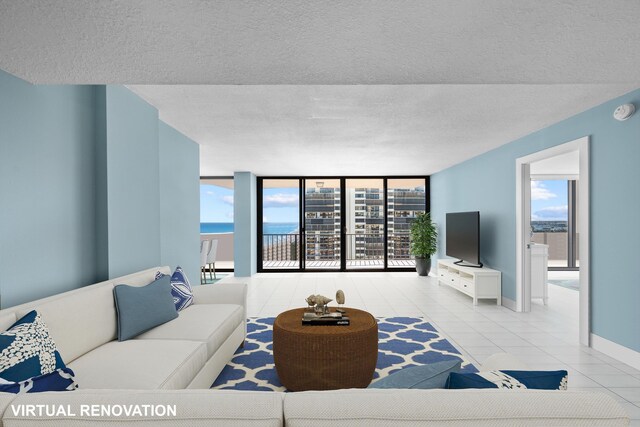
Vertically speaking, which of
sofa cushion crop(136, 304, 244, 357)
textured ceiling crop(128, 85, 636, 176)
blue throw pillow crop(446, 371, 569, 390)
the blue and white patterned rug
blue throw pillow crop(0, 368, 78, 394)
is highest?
textured ceiling crop(128, 85, 636, 176)

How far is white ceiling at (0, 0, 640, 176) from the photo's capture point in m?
1.64

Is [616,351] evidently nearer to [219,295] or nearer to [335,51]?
[335,51]

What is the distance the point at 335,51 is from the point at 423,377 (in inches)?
69.2

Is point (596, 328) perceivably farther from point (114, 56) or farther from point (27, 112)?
point (27, 112)

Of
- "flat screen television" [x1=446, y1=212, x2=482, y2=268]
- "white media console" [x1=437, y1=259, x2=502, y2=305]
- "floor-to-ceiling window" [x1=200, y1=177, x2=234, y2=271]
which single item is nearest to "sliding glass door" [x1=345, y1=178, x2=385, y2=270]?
"flat screen television" [x1=446, y1=212, x2=482, y2=268]

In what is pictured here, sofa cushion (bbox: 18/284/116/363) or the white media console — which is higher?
sofa cushion (bbox: 18/284/116/363)

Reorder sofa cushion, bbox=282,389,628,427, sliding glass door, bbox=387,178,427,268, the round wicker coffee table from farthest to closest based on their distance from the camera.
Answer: sliding glass door, bbox=387,178,427,268, the round wicker coffee table, sofa cushion, bbox=282,389,628,427

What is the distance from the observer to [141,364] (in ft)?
6.31

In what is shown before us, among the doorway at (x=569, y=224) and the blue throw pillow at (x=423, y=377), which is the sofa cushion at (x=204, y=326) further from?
the doorway at (x=569, y=224)

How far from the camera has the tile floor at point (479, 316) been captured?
9.58ft

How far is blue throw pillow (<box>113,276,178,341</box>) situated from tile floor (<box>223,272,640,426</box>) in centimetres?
216

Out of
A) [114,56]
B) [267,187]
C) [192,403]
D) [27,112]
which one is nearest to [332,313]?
[192,403]

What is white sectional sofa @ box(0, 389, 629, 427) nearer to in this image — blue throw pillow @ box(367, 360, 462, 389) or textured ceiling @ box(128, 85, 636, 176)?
blue throw pillow @ box(367, 360, 462, 389)

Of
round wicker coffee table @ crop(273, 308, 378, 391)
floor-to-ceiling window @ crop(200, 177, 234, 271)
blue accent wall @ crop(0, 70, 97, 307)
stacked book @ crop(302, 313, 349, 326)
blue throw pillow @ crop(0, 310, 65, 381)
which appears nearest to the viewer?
blue throw pillow @ crop(0, 310, 65, 381)
